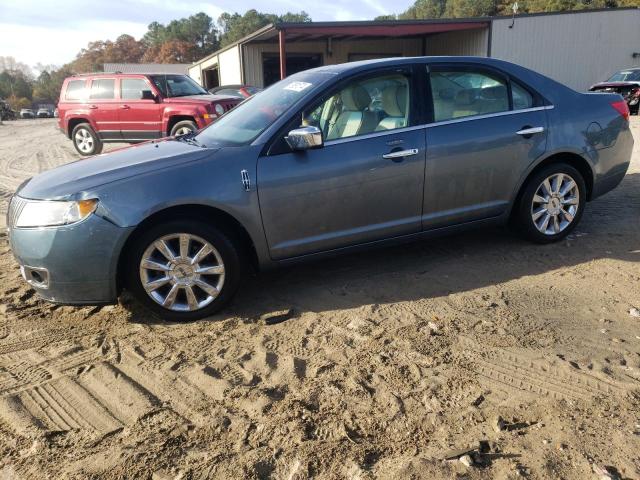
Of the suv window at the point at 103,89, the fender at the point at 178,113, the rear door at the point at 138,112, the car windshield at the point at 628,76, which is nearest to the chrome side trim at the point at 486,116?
the fender at the point at 178,113

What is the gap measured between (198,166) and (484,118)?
7.69 feet

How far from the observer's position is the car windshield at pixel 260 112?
3.84 meters

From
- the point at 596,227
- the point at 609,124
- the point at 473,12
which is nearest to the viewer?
the point at 609,124

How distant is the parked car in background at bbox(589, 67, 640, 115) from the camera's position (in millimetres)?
16703

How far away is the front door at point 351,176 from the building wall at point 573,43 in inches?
773

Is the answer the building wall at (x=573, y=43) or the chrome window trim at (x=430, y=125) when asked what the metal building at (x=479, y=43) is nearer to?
the building wall at (x=573, y=43)

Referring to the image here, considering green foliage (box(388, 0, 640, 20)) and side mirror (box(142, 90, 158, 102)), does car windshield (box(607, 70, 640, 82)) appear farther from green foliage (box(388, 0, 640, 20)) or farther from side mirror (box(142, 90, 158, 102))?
green foliage (box(388, 0, 640, 20))

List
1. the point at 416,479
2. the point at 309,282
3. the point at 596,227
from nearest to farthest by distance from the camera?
the point at 416,479 → the point at 309,282 → the point at 596,227

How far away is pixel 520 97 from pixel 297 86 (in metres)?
1.93

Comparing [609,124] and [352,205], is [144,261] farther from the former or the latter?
[609,124]

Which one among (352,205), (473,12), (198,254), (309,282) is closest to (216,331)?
(198,254)

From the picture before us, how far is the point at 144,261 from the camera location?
3.42 meters

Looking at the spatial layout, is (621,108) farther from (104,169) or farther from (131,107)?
(131,107)

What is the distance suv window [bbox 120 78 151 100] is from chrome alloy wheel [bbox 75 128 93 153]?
1391mm
